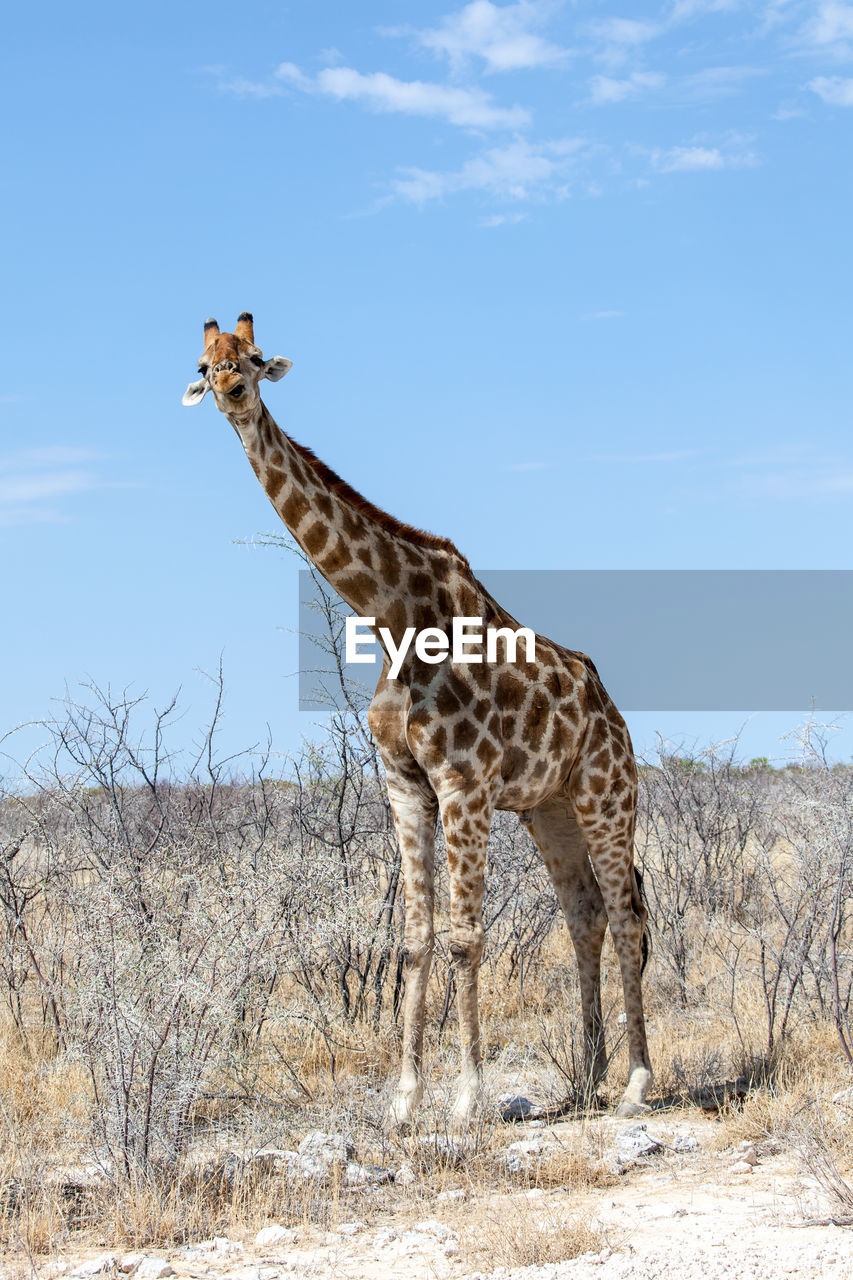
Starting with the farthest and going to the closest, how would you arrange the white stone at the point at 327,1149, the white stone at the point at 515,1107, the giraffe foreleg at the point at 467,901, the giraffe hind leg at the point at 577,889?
the giraffe hind leg at the point at 577,889, the white stone at the point at 515,1107, the giraffe foreleg at the point at 467,901, the white stone at the point at 327,1149

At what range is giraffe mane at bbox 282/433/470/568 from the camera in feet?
22.6

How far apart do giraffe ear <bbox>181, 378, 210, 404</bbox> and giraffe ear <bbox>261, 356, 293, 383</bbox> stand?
0.32 m

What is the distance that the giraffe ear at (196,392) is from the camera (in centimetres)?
636

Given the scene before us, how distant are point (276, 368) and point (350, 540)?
1.00m

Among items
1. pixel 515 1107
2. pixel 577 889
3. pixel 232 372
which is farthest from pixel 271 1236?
pixel 232 372

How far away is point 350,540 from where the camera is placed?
6.86m

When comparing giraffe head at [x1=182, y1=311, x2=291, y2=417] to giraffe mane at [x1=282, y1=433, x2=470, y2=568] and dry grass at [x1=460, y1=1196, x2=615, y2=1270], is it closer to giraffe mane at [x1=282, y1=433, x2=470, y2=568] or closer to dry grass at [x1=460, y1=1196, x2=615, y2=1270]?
giraffe mane at [x1=282, y1=433, x2=470, y2=568]

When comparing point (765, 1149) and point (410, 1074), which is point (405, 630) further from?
point (765, 1149)

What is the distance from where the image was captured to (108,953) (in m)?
5.77

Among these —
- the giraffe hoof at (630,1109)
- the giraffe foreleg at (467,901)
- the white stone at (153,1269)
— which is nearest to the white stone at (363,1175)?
the giraffe foreleg at (467,901)

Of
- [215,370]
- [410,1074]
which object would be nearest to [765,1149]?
[410,1074]

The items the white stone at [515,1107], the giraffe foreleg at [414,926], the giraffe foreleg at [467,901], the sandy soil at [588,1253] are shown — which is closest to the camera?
the sandy soil at [588,1253]

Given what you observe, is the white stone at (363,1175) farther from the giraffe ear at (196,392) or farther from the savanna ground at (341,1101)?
the giraffe ear at (196,392)

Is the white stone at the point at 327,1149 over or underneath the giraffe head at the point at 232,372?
underneath
